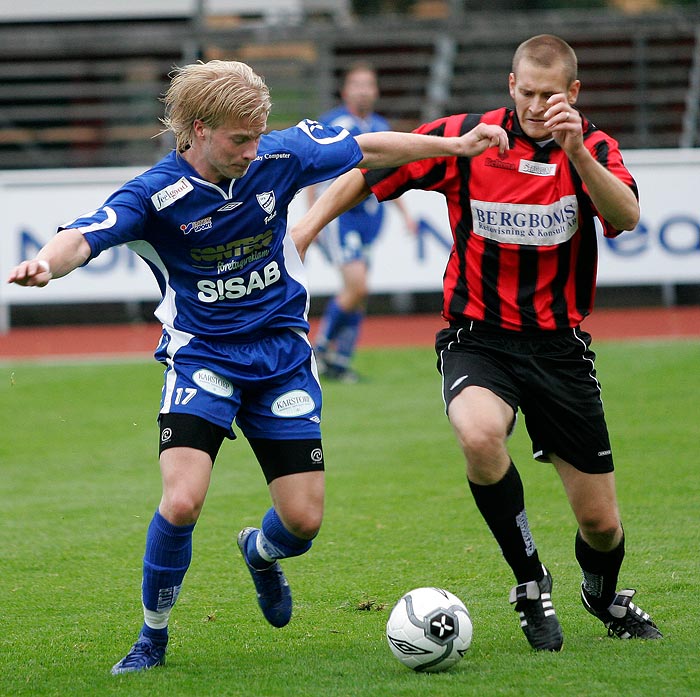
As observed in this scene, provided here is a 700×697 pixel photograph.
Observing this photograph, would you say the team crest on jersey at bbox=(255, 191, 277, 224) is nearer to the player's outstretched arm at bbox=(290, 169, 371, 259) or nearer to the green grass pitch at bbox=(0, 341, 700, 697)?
the player's outstretched arm at bbox=(290, 169, 371, 259)

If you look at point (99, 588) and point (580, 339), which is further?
point (99, 588)

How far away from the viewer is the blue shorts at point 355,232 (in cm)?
1029

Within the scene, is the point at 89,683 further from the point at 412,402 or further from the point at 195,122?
the point at 412,402

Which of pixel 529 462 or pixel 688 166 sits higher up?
pixel 688 166

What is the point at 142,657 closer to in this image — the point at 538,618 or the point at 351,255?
the point at 538,618

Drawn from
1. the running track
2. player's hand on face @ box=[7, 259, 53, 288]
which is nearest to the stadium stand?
the running track

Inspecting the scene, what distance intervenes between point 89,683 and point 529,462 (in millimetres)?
3988

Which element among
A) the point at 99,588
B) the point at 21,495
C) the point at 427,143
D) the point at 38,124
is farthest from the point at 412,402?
the point at 38,124

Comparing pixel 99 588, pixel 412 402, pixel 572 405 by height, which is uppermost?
pixel 572 405

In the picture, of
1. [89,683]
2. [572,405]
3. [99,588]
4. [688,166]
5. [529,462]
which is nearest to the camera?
[89,683]

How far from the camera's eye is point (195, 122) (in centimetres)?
395

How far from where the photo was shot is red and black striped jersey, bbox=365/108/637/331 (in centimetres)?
420

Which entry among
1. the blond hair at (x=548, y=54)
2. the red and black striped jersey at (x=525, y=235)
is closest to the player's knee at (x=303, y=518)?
the red and black striped jersey at (x=525, y=235)

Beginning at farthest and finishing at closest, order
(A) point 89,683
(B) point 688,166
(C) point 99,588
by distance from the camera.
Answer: (B) point 688,166 → (C) point 99,588 → (A) point 89,683
